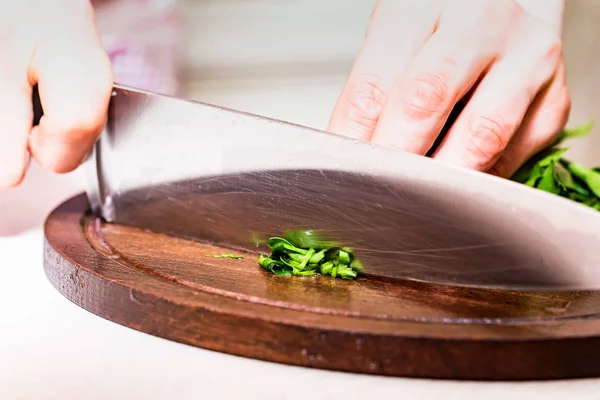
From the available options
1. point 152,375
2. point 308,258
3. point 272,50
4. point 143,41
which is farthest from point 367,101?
point 143,41

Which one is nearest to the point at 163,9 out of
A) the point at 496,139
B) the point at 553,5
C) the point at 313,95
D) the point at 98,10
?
the point at 98,10

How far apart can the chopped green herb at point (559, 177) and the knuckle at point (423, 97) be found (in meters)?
0.31

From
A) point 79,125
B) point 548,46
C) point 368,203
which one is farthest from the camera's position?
point 548,46

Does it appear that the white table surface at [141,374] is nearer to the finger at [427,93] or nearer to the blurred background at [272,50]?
the finger at [427,93]

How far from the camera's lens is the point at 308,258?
0.85 m

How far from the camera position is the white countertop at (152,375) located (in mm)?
625

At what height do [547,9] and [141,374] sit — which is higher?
[547,9]

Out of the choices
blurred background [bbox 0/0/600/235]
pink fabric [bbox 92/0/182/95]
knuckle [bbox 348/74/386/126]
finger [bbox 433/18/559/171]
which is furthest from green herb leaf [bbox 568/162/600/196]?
pink fabric [bbox 92/0/182/95]

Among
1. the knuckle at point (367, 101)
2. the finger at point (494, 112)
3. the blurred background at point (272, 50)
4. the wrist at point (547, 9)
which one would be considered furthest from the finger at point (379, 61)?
the blurred background at point (272, 50)

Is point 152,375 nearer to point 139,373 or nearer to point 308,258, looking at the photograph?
point 139,373

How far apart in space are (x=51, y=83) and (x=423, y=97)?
580 millimetres

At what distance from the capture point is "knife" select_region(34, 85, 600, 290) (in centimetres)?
82

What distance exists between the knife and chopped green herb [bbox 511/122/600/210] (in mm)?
319

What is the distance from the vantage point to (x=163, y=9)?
1987mm
